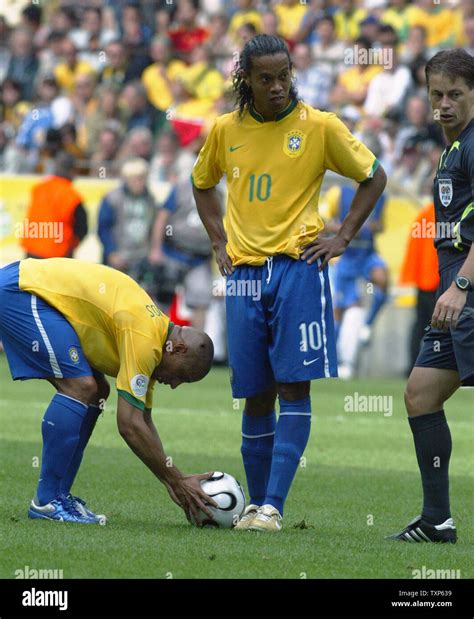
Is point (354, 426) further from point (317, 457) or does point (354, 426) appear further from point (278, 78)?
point (278, 78)

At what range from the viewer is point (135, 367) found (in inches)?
285

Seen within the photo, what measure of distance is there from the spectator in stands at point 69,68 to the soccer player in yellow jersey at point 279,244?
56.6 ft

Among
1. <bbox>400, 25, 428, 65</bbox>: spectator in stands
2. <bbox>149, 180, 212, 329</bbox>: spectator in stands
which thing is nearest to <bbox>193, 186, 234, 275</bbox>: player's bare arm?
<bbox>149, 180, 212, 329</bbox>: spectator in stands

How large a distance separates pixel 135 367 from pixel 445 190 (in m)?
1.77

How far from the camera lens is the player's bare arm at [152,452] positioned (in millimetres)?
7227

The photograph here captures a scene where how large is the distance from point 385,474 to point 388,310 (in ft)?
27.8

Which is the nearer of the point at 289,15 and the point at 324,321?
the point at 324,321

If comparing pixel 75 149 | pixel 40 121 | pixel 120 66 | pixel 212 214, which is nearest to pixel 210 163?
pixel 212 214

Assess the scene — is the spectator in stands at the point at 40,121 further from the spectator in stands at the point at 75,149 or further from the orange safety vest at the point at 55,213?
the orange safety vest at the point at 55,213

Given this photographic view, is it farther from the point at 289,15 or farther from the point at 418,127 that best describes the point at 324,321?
the point at 289,15

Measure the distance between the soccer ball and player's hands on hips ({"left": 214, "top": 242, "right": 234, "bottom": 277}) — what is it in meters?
1.09

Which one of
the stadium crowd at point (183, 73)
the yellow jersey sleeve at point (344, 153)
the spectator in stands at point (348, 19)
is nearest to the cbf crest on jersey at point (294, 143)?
the yellow jersey sleeve at point (344, 153)

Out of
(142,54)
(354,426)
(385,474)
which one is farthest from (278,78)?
(142,54)

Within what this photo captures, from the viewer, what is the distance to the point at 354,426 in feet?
43.3
